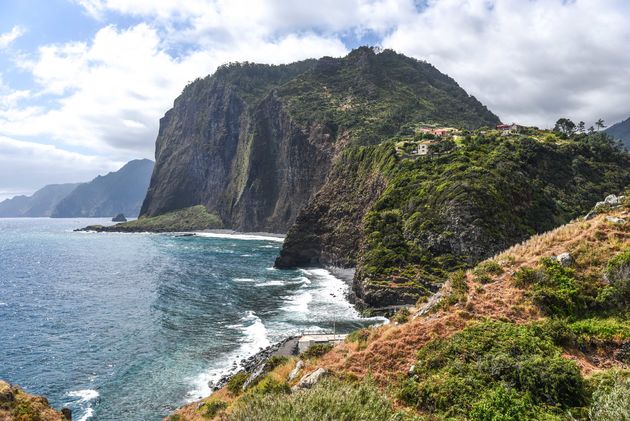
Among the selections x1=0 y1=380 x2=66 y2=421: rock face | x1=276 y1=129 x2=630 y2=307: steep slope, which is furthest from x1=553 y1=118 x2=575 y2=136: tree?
x1=0 y1=380 x2=66 y2=421: rock face

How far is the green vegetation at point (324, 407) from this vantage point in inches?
522

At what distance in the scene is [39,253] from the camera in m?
138

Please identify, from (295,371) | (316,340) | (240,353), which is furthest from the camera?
(240,353)

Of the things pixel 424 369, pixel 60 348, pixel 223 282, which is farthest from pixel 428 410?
pixel 223 282

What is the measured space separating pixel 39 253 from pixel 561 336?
15777 centimetres

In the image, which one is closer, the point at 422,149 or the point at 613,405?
the point at 613,405

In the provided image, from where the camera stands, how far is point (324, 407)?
13789mm

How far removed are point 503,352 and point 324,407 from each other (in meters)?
8.99

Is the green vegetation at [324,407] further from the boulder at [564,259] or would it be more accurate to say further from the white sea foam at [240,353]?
the white sea foam at [240,353]

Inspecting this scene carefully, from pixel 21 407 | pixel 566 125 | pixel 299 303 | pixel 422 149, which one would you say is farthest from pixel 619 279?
pixel 566 125

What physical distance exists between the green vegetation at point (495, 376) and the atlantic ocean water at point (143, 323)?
24.3m

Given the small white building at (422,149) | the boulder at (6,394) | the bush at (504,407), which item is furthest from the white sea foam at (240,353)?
the small white building at (422,149)

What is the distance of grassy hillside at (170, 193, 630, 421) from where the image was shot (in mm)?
14672

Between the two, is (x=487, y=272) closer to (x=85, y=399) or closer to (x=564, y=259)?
(x=564, y=259)
